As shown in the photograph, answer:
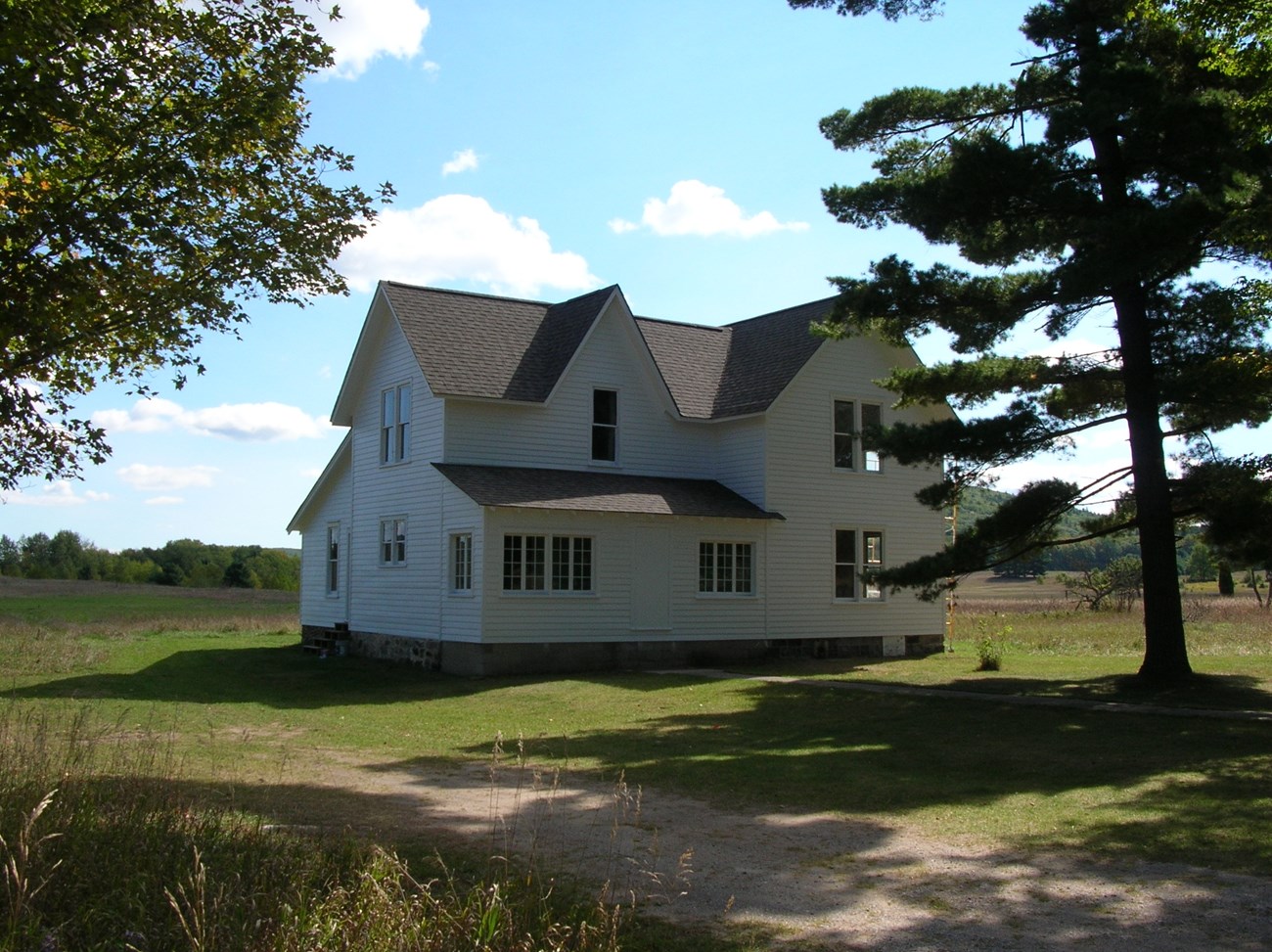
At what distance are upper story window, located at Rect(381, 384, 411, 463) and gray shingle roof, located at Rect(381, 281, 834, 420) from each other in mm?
1820

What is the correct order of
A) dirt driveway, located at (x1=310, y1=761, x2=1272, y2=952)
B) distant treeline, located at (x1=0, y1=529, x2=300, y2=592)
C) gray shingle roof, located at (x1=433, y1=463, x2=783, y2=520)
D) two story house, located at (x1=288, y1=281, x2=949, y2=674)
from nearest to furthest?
1. dirt driveway, located at (x1=310, y1=761, x2=1272, y2=952)
2. gray shingle roof, located at (x1=433, y1=463, x2=783, y2=520)
3. two story house, located at (x1=288, y1=281, x2=949, y2=674)
4. distant treeline, located at (x1=0, y1=529, x2=300, y2=592)

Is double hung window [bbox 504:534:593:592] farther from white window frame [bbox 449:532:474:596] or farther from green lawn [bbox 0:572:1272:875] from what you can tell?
green lawn [bbox 0:572:1272:875]

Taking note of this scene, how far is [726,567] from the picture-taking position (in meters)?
27.7

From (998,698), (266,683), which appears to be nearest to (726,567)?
(998,698)

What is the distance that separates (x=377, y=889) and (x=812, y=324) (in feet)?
55.8

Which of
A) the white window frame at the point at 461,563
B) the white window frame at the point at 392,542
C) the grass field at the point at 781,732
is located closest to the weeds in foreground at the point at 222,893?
the grass field at the point at 781,732

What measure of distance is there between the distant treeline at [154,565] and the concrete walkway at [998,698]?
77.3 meters

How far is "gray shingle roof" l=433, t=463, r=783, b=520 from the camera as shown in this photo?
79.6 feet

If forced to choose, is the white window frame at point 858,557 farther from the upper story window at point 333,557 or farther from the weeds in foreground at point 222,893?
the weeds in foreground at point 222,893

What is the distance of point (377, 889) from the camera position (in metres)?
5.84

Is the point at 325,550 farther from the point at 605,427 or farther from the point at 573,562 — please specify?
the point at 573,562

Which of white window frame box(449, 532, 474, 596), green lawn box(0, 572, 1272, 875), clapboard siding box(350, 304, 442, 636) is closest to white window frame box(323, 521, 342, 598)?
clapboard siding box(350, 304, 442, 636)

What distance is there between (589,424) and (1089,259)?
44.9ft

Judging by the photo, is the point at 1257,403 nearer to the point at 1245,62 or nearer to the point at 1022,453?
the point at 1022,453
